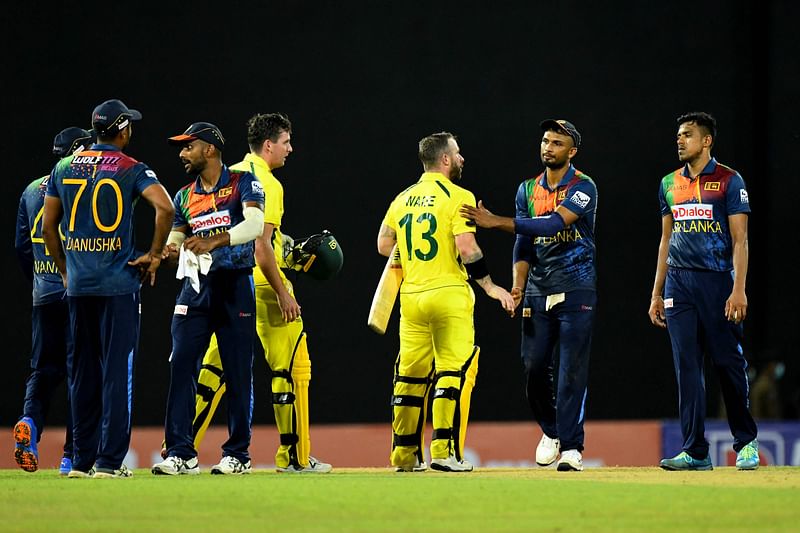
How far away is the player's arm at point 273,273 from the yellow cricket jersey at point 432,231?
0.64 m

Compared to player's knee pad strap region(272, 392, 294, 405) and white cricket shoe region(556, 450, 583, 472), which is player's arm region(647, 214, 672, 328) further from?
player's knee pad strap region(272, 392, 294, 405)

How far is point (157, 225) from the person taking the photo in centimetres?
571

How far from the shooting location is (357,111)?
11320mm

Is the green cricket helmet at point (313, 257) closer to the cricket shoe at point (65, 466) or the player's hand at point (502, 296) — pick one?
the player's hand at point (502, 296)

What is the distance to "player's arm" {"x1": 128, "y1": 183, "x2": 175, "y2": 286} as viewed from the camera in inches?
224

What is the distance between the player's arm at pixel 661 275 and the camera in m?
6.78

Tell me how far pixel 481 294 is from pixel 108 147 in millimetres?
6073

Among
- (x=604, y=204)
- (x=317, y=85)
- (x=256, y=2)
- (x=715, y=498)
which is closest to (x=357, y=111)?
(x=317, y=85)

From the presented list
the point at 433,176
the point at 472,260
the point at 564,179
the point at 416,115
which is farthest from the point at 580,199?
the point at 416,115

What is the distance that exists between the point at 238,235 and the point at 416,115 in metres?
5.61

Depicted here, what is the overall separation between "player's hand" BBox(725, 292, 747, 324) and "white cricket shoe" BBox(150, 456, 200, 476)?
2.79 metres

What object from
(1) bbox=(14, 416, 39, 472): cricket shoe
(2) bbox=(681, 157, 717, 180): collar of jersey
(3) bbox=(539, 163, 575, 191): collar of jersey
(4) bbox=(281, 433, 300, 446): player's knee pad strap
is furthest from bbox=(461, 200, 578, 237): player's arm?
(1) bbox=(14, 416, 39, 472): cricket shoe

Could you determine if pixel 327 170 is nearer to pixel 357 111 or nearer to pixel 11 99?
pixel 357 111

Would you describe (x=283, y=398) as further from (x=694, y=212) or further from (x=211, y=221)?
(x=694, y=212)
